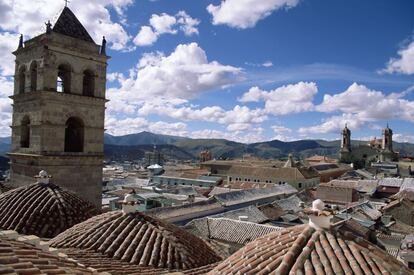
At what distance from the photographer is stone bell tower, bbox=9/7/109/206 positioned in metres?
12.8

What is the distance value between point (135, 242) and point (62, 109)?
734cm

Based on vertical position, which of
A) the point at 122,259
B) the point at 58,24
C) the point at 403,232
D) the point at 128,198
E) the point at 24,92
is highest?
the point at 58,24

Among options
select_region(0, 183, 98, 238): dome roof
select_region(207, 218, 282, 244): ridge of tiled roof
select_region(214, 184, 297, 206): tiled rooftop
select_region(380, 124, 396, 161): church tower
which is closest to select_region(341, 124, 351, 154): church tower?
select_region(380, 124, 396, 161): church tower

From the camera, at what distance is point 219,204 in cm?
3319

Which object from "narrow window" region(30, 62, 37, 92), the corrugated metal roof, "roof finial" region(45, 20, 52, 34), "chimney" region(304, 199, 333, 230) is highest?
"roof finial" region(45, 20, 52, 34)

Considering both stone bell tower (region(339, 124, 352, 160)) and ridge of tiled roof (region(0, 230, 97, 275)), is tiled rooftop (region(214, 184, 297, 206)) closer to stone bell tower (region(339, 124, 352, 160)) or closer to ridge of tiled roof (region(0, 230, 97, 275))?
ridge of tiled roof (region(0, 230, 97, 275))

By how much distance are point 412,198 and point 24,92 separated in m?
34.4

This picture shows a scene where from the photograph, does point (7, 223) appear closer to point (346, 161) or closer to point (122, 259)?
point (122, 259)

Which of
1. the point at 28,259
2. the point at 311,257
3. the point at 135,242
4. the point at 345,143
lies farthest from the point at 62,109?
the point at 345,143

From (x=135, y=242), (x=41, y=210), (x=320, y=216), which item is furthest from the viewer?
(x=41, y=210)

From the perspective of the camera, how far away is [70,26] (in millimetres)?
13602

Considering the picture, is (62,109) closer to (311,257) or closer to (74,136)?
(74,136)

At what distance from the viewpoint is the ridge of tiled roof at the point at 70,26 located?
43.3ft

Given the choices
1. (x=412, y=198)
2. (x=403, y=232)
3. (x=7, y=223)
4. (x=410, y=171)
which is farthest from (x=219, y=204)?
(x=410, y=171)
